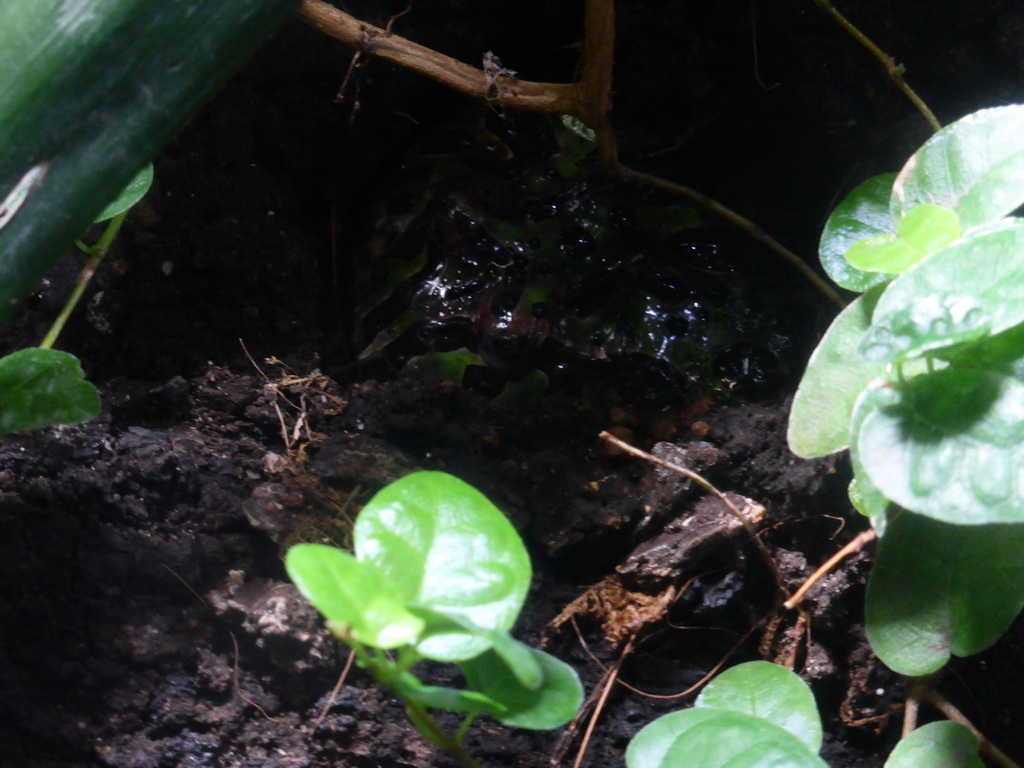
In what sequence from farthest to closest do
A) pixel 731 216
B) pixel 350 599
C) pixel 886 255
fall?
pixel 731 216
pixel 886 255
pixel 350 599

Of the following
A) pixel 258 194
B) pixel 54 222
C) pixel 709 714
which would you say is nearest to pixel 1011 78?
pixel 709 714

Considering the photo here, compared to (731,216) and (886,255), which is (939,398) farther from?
(731,216)

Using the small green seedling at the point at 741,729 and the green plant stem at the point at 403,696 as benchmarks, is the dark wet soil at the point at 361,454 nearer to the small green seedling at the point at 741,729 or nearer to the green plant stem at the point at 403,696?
the small green seedling at the point at 741,729

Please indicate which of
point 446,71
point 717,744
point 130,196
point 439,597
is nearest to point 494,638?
point 439,597

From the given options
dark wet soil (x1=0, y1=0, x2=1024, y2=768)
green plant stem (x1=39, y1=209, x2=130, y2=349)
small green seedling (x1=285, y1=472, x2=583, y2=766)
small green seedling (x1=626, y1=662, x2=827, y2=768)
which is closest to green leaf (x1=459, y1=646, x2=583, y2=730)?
small green seedling (x1=285, y1=472, x2=583, y2=766)

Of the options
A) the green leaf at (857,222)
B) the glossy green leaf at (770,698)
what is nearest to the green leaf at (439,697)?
the glossy green leaf at (770,698)

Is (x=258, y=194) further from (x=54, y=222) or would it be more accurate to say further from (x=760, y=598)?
(x=760, y=598)
